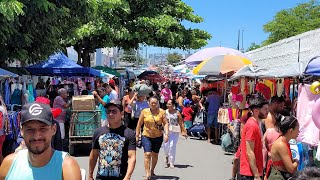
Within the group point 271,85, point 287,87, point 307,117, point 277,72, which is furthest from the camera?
point 271,85

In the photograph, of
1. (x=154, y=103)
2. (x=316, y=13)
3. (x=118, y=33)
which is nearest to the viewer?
(x=154, y=103)

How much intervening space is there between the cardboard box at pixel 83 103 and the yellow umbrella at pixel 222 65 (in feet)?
10.7

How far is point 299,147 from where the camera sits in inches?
275

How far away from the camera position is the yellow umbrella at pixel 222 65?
12758 mm

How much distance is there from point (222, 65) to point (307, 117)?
6442 mm

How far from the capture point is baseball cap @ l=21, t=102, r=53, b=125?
118 inches

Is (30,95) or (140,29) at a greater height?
(140,29)

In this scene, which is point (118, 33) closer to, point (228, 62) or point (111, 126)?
point (228, 62)

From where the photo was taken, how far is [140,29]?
22.4 meters

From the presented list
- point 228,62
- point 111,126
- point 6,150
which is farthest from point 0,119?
point 228,62

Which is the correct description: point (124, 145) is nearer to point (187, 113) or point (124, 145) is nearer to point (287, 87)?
point (287, 87)

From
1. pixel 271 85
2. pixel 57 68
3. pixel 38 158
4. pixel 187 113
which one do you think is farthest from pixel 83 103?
pixel 38 158

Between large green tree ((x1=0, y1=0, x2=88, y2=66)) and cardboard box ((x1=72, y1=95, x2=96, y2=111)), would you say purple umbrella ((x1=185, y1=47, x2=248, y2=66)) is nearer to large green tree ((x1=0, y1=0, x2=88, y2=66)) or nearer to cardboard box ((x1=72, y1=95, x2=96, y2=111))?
large green tree ((x1=0, y1=0, x2=88, y2=66))

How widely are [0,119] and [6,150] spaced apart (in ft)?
3.76
